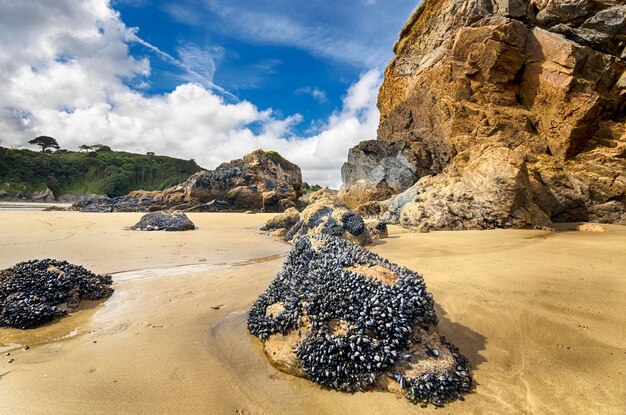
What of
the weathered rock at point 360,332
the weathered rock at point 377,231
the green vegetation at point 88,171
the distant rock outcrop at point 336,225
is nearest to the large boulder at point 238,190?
Answer: the distant rock outcrop at point 336,225

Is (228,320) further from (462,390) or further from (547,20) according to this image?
(547,20)

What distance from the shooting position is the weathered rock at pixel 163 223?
10.7m

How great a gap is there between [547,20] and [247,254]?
17.3 meters

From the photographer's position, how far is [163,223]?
1094 centimetres

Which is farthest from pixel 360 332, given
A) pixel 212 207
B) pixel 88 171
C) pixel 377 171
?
pixel 88 171

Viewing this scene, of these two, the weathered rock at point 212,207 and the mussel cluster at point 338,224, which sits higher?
the weathered rock at point 212,207

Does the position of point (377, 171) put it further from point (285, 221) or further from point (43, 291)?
point (43, 291)

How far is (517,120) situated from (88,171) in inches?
2854

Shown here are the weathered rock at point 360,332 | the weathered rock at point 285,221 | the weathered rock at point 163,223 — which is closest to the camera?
the weathered rock at point 360,332

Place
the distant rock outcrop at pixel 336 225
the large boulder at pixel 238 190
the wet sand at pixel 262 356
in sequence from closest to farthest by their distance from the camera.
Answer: the wet sand at pixel 262 356
the distant rock outcrop at pixel 336 225
the large boulder at pixel 238 190

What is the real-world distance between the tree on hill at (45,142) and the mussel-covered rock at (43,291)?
84.4m

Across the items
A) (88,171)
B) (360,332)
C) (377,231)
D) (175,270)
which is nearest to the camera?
(360,332)

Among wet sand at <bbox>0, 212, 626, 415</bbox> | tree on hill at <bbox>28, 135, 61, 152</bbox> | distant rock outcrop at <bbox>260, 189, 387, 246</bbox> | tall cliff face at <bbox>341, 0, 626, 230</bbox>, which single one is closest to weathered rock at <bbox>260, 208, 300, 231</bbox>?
distant rock outcrop at <bbox>260, 189, 387, 246</bbox>

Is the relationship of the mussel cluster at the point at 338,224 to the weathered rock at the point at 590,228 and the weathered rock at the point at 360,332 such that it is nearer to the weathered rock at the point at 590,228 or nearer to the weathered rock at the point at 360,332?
the weathered rock at the point at 360,332
